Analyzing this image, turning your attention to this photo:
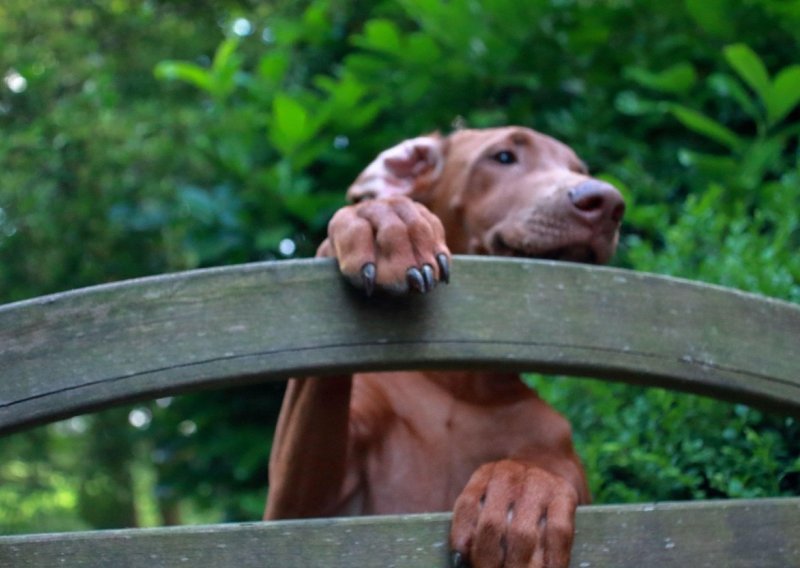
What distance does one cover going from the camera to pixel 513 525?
159 cm

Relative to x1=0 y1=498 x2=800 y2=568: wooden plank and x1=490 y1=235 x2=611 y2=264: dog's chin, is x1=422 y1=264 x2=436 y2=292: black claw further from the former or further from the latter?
x1=490 y1=235 x2=611 y2=264: dog's chin

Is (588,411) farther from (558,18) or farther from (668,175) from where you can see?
(558,18)

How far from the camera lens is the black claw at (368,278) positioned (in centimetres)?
153

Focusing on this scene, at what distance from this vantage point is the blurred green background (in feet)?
8.51

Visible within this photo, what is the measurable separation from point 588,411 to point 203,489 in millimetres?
1929

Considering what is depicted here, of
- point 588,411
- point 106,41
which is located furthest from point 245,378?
point 106,41

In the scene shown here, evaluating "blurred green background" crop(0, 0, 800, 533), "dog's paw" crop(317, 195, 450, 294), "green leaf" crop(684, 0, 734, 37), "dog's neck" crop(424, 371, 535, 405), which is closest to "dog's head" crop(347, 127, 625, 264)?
"dog's neck" crop(424, 371, 535, 405)

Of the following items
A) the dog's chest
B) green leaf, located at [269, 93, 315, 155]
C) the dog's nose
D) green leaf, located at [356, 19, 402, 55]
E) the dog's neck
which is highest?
the dog's nose

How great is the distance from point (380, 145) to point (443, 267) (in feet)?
7.49

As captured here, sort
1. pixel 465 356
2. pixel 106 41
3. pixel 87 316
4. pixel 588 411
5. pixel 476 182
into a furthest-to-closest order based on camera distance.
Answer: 1. pixel 106 41
2. pixel 588 411
3. pixel 476 182
4. pixel 465 356
5. pixel 87 316

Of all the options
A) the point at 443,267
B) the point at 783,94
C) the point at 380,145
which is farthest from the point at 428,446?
the point at 380,145

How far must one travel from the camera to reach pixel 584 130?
370 centimetres

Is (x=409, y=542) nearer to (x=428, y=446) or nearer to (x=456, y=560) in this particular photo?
(x=456, y=560)

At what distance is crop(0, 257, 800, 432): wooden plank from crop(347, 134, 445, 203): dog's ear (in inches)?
30.7
